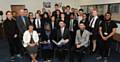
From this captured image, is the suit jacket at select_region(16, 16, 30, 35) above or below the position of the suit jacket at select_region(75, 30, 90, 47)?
above

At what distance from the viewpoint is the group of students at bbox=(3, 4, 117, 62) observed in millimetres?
5820

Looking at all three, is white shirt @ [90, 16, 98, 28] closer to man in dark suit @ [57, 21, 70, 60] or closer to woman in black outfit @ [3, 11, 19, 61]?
man in dark suit @ [57, 21, 70, 60]

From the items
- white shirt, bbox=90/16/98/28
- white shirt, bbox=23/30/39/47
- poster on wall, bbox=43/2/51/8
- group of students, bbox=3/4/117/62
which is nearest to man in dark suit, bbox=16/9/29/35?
group of students, bbox=3/4/117/62

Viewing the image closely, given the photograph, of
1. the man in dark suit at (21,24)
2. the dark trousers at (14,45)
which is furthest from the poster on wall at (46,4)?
the man in dark suit at (21,24)

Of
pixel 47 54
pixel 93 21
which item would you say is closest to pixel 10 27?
pixel 47 54

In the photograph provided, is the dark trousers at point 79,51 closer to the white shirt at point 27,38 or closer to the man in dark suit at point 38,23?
the white shirt at point 27,38

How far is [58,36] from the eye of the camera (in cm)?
602

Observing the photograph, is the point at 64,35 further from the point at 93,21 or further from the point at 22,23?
the point at 22,23

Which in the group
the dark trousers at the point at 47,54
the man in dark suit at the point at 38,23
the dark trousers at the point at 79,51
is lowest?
the dark trousers at the point at 47,54

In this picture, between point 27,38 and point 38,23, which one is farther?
point 38,23

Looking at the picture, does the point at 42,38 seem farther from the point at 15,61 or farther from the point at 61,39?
the point at 15,61

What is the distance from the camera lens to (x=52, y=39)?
20.0 ft

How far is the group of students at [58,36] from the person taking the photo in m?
5.82

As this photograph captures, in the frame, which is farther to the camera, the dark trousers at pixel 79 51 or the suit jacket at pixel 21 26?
the suit jacket at pixel 21 26
